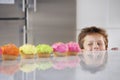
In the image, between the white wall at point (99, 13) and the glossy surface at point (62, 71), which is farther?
the white wall at point (99, 13)

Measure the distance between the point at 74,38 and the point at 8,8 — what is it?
0.59 metres

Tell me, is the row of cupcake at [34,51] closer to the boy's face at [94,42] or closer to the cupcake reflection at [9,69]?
the cupcake reflection at [9,69]

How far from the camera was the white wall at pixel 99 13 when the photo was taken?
233cm

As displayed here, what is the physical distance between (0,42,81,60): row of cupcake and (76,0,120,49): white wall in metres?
1.41

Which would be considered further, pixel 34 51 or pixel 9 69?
pixel 34 51

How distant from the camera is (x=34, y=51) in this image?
2.83 feet

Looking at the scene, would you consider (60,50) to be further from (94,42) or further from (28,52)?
(94,42)

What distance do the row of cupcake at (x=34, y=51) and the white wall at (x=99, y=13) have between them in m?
1.41

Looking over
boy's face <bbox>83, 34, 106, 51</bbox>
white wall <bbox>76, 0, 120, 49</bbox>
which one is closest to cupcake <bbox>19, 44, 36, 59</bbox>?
boy's face <bbox>83, 34, 106, 51</bbox>

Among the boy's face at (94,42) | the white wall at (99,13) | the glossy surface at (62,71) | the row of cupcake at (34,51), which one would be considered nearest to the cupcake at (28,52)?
the row of cupcake at (34,51)

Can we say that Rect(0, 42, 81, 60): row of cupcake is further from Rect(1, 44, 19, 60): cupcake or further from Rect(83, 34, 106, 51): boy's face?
Rect(83, 34, 106, 51): boy's face

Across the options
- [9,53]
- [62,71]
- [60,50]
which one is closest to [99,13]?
[60,50]

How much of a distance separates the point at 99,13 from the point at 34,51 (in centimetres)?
159

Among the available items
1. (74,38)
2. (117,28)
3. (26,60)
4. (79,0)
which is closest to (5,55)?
(26,60)
